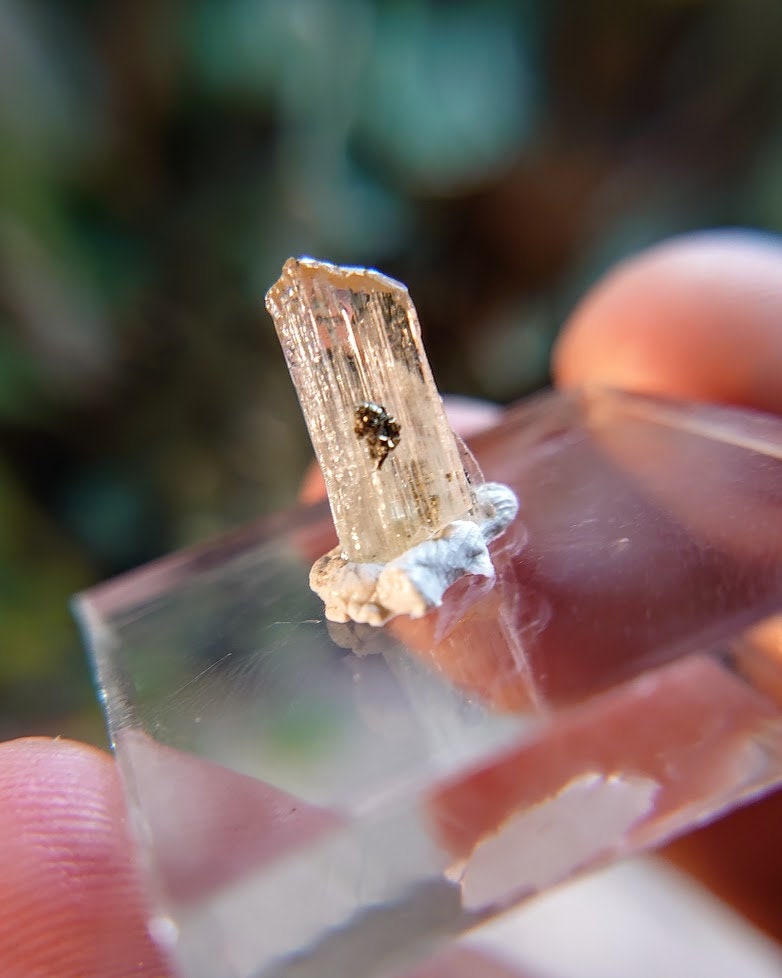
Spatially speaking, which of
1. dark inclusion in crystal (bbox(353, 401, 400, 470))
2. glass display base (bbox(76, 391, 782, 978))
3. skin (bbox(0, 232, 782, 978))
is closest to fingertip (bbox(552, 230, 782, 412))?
skin (bbox(0, 232, 782, 978))

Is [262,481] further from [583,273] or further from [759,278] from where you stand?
[759,278]

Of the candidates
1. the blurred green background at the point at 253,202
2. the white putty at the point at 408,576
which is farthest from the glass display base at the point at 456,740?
the blurred green background at the point at 253,202

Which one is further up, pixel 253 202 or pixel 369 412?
pixel 253 202

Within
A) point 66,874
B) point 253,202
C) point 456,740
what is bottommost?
point 66,874

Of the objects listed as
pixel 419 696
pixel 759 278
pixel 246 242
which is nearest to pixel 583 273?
pixel 246 242

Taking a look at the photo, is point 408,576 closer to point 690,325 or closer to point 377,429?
point 377,429

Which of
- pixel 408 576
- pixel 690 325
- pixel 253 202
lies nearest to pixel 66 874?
pixel 408 576

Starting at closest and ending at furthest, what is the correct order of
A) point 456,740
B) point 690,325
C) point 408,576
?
1. point 456,740
2. point 408,576
3. point 690,325
